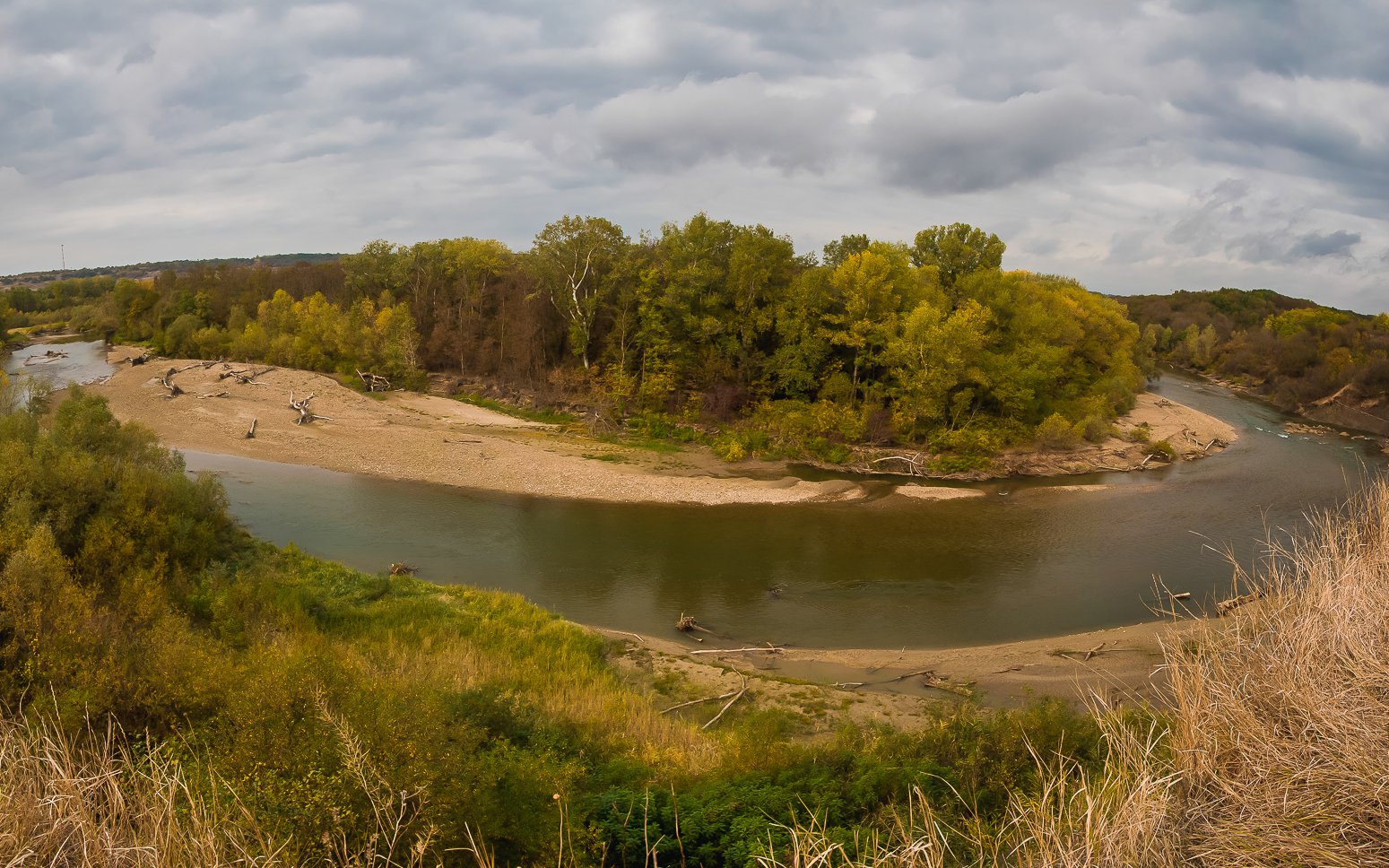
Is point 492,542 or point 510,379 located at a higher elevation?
point 510,379

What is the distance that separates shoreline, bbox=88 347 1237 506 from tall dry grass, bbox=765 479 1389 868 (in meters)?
22.3

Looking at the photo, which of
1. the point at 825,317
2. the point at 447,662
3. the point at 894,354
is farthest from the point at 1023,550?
the point at 447,662

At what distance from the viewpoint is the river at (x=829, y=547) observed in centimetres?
1934

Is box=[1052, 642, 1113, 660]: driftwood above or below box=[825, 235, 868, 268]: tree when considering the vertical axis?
below

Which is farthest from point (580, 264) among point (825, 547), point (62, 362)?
point (62, 362)

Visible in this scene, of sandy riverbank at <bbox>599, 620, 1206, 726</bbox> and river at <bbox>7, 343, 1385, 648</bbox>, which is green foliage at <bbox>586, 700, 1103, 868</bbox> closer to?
sandy riverbank at <bbox>599, 620, 1206, 726</bbox>

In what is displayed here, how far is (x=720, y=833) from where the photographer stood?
7371mm

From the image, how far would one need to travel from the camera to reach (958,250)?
39594mm

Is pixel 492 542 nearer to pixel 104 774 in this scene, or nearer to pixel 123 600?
pixel 123 600

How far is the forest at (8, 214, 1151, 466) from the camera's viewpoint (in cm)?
3625

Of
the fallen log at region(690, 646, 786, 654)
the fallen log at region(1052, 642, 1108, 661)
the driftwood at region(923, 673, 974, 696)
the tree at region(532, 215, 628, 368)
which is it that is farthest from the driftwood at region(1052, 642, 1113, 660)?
the tree at region(532, 215, 628, 368)

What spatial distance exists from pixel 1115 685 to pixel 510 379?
40.9 meters

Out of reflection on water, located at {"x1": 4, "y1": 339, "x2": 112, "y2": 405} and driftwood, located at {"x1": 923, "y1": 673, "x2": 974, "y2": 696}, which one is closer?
driftwood, located at {"x1": 923, "y1": 673, "x2": 974, "y2": 696}

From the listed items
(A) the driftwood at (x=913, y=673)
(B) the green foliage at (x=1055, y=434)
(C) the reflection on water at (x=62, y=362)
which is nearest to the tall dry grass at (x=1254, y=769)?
(A) the driftwood at (x=913, y=673)
